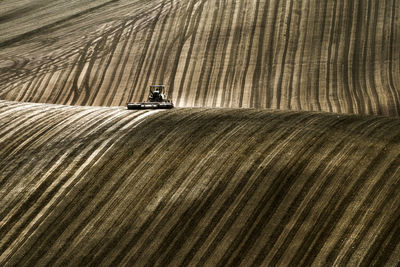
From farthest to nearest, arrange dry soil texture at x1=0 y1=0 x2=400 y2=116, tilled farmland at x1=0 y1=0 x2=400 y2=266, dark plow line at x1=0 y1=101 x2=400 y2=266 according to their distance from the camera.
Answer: dry soil texture at x1=0 y1=0 x2=400 y2=116, tilled farmland at x1=0 y1=0 x2=400 y2=266, dark plow line at x1=0 y1=101 x2=400 y2=266

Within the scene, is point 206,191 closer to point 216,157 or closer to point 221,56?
point 216,157

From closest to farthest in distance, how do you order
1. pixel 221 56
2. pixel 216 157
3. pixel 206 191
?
pixel 206 191
pixel 216 157
pixel 221 56

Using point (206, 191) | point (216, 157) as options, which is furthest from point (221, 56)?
point (206, 191)

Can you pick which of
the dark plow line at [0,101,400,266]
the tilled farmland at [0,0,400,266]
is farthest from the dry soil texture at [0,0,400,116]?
the dark plow line at [0,101,400,266]

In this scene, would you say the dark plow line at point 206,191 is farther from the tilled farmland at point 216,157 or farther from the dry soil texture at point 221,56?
the dry soil texture at point 221,56

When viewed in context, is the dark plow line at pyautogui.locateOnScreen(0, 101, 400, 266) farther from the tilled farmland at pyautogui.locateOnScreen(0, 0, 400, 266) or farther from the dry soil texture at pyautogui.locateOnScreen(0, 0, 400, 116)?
the dry soil texture at pyautogui.locateOnScreen(0, 0, 400, 116)

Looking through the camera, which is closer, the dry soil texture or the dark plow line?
the dark plow line
